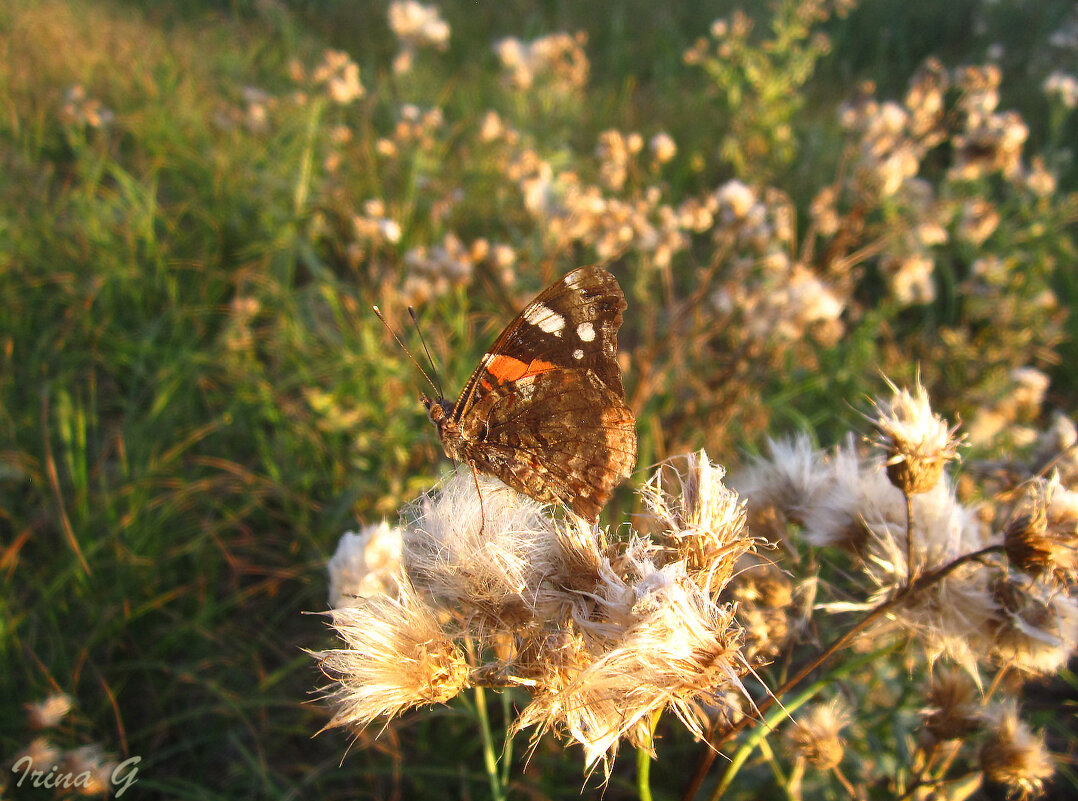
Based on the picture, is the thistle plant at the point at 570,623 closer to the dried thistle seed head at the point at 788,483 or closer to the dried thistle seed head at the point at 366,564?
the dried thistle seed head at the point at 366,564

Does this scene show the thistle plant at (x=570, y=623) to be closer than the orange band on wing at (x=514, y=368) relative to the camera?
Yes

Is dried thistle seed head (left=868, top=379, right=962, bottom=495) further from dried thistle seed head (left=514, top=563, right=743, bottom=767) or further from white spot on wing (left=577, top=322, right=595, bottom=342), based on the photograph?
white spot on wing (left=577, top=322, right=595, bottom=342)

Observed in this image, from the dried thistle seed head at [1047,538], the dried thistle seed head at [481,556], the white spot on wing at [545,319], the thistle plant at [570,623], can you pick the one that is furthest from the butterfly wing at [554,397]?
the dried thistle seed head at [1047,538]

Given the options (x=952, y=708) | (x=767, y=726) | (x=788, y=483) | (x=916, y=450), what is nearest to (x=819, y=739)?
(x=952, y=708)

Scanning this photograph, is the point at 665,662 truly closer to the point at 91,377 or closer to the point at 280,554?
the point at 280,554

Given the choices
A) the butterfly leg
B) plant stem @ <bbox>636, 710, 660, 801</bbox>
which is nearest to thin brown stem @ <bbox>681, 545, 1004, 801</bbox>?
Answer: plant stem @ <bbox>636, 710, 660, 801</bbox>
